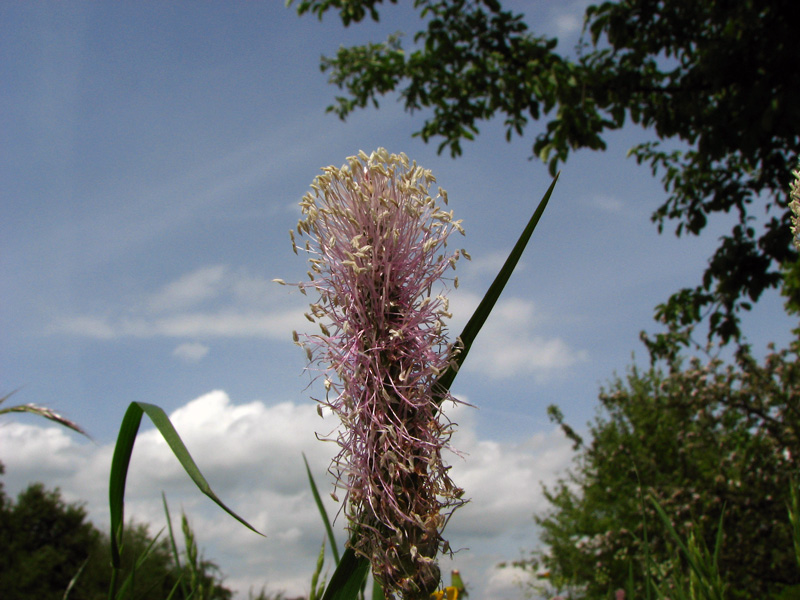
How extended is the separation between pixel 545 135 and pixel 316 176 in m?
7.14

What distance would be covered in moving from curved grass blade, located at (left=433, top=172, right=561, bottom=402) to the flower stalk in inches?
1.5

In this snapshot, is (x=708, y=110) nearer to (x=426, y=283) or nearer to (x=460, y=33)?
(x=460, y=33)

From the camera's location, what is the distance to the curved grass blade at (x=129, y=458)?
4.03 feet

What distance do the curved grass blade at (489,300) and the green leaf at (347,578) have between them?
0.50m

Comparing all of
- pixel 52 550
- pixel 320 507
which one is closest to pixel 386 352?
pixel 320 507

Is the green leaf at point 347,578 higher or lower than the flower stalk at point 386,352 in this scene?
lower

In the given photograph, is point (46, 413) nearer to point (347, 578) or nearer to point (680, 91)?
point (347, 578)

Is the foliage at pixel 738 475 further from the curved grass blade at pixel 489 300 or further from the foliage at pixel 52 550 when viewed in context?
the foliage at pixel 52 550

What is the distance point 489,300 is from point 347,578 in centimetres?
82

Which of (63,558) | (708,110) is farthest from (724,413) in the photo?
(63,558)

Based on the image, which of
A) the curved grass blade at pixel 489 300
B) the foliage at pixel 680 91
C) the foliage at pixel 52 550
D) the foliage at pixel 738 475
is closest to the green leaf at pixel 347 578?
the curved grass blade at pixel 489 300

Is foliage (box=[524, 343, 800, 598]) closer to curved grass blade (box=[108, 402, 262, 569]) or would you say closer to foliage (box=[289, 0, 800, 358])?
foliage (box=[289, 0, 800, 358])

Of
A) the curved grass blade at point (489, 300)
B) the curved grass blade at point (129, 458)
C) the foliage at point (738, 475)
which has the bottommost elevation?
the curved grass blade at point (129, 458)

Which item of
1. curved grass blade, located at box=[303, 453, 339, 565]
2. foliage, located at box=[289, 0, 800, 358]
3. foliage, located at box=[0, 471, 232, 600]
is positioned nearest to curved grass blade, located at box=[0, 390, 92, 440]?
curved grass blade, located at box=[303, 453, 339, 565]
